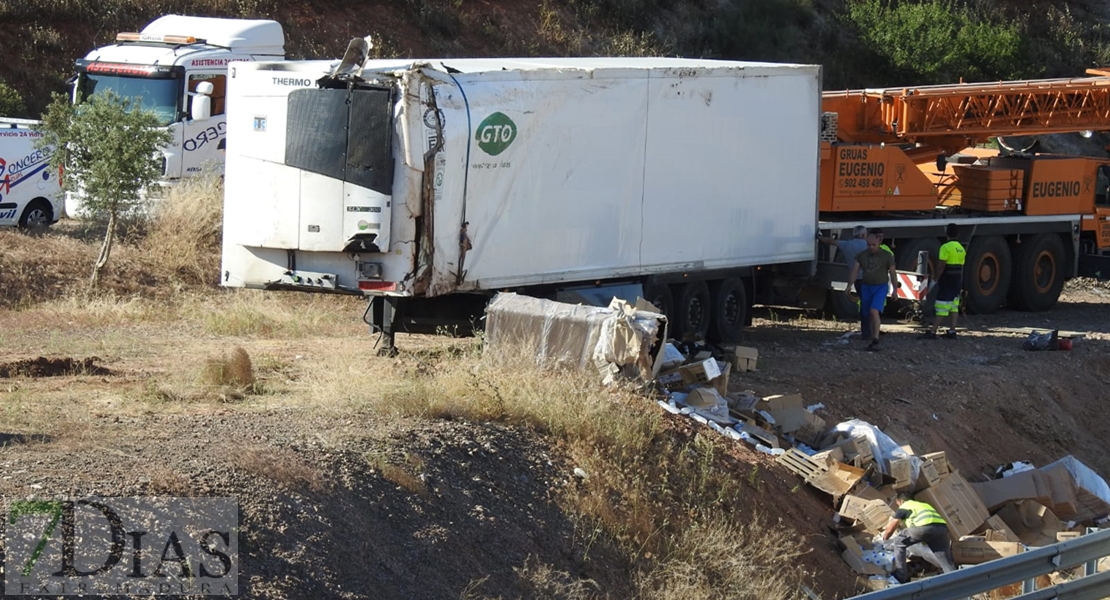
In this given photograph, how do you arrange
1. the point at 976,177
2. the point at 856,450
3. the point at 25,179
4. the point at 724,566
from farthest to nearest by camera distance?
the point at 976,177 → the point at 25,179 → the point at 856,450 → the point at 724,566

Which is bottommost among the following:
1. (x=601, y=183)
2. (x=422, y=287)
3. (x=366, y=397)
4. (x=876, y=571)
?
(x=876, y=571)

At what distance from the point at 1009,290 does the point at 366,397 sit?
14.0 metres

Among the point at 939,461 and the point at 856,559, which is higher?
the point at 939,461

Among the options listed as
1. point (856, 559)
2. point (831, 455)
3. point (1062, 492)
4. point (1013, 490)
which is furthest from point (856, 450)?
point (1062, 492)

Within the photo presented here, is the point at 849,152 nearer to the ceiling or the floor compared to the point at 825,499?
nearer to the ceiling

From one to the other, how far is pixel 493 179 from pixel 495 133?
42cm

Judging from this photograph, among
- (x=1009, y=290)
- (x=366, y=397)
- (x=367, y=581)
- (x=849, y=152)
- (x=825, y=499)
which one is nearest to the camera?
(x=367, y=581)

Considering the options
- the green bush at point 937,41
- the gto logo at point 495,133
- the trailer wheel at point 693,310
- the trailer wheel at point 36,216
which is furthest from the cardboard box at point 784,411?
the green bush at point 937,41

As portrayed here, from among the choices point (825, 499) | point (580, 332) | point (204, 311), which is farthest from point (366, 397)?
point (204, 311)

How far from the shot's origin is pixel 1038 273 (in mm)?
20984

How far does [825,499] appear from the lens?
10.6m

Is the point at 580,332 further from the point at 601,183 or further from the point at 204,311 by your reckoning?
the point at 204,311

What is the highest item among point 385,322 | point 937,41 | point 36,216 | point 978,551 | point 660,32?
point 937,41

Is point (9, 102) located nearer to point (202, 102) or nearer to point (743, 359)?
point (202, 102)
